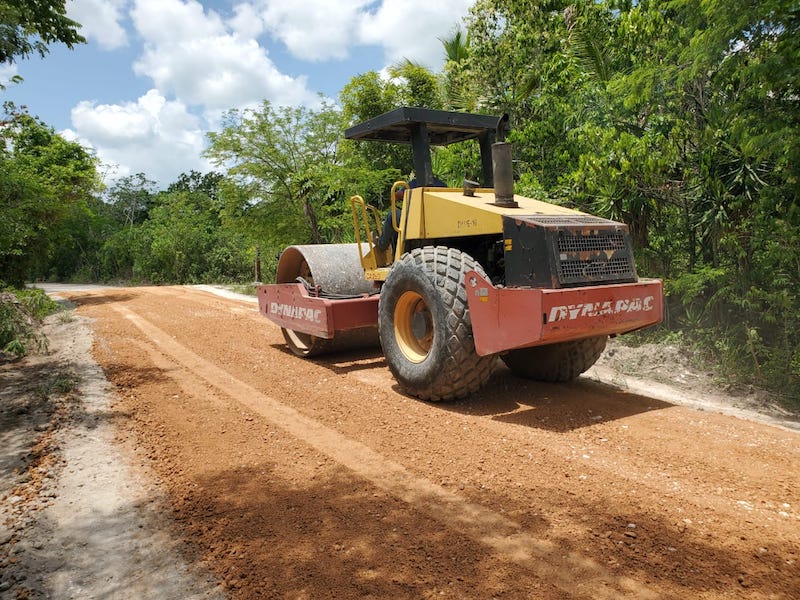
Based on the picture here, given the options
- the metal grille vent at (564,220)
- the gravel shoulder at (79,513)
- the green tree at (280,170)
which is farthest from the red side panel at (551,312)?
the green tree at (280,170)

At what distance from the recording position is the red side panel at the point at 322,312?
646cm

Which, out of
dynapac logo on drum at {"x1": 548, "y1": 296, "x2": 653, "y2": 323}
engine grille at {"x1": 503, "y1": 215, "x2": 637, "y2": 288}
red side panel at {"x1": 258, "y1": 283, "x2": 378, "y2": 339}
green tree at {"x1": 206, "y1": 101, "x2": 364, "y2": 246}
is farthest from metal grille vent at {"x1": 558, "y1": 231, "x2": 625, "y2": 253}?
green tree at {"x1": 206, "y1": 101, "x2": 364, "y2": 246}

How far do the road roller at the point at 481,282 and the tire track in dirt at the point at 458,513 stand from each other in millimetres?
1135

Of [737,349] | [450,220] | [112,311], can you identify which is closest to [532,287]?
[450,220]

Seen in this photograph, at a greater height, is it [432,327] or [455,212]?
[455,212]

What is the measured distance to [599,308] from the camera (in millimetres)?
4582

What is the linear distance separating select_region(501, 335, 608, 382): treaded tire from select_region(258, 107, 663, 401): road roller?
1 centimetres

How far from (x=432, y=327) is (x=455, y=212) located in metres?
1.07

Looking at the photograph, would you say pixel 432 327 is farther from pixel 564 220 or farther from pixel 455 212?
pixel 564 220

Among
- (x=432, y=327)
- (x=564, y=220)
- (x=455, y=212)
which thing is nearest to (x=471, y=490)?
(x=432, y=327)

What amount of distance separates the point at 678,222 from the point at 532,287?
4366 mm

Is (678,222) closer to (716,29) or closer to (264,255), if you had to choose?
(716,29)

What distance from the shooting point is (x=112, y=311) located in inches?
540

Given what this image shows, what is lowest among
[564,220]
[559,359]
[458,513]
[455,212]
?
[458,513]
